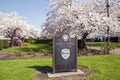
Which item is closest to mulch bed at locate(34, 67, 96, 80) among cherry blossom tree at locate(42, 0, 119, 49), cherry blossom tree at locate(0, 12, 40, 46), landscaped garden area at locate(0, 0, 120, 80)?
landscaped garden area at locate(0, 0, 120, 80)

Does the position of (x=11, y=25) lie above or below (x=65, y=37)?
above

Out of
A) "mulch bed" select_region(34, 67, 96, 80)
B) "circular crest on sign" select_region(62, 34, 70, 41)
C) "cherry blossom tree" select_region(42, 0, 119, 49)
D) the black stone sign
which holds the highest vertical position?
"cherry blossom tree" select_region(42, 0, 119, 49)

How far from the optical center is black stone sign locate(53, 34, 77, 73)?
34.9 ft

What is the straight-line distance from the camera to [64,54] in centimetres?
1083

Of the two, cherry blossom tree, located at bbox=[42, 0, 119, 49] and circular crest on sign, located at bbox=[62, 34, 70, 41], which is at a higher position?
cherry blossom tree, located at bbox=[42, 0, 119, 49]

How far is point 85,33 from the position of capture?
989 inches

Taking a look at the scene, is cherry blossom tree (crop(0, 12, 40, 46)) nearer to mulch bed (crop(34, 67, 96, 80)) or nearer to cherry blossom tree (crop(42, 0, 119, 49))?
cherry blossom tree (crop(42, 0, 119, 49))

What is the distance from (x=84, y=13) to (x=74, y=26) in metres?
2.27

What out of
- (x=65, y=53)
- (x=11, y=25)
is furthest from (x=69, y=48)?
(x=11, y=25)

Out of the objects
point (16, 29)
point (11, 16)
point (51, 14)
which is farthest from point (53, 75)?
point (11, 16)

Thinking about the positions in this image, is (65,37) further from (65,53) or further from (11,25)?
(11,25)

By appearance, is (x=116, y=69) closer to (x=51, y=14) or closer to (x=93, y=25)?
(x=93, y=25)

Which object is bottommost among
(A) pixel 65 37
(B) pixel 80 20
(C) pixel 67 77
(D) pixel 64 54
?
(C) pixel 67 77

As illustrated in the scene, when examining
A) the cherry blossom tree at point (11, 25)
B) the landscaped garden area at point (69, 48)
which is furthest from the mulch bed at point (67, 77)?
the cherry blossom tree at point (11, 25)
